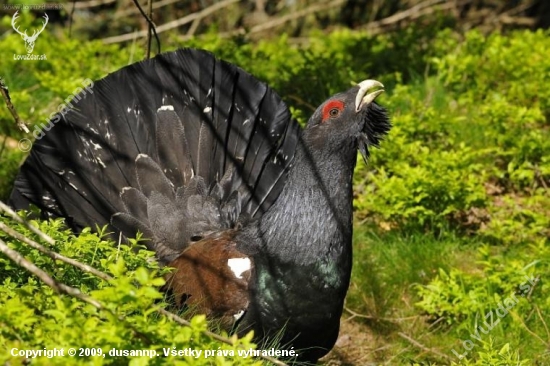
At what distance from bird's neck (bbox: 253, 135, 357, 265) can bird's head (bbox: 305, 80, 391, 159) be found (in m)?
0.04

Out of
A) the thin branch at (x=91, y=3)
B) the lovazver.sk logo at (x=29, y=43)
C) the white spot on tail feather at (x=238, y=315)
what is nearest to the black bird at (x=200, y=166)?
the white spot on tail feather at (x=238, y=315)

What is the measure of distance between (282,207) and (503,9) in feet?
25.2

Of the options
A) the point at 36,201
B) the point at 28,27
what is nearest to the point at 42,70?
the point at 28,27

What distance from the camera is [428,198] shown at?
616cm

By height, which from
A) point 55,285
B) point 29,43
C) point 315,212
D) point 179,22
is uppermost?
point 29,43

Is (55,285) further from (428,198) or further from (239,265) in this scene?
(428,198)

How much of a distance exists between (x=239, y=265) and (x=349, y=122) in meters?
0.99

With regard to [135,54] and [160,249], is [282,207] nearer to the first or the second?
[160,249]

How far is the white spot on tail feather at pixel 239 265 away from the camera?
14.8 ft

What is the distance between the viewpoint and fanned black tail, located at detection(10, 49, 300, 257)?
17.4 ft

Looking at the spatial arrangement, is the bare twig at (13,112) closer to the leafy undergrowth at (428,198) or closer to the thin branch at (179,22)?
the leafy undergrowth at (428,198)

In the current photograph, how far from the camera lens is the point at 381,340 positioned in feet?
18.2

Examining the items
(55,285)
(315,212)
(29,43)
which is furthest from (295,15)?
(55,285)

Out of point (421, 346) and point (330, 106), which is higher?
point (330, 106)
